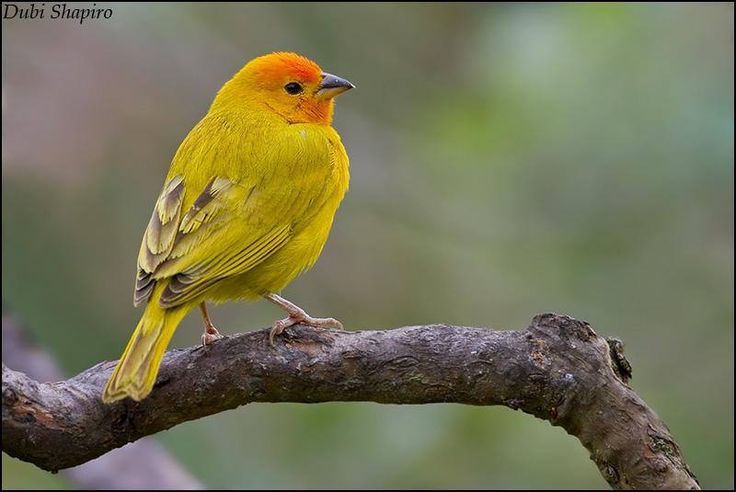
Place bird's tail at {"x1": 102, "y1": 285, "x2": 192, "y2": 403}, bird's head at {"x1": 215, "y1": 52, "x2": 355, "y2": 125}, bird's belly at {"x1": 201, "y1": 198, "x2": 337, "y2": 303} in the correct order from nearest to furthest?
1. bird's tail at {"x1": 102, "y1": 285, "x2": 192, "y2": 403}
2. bird's belly at {"x1": 201, "y1": 198, "x2": 337, "y2": 303}
3. bird's head at {"x1": 215, "y1": 52, "x2": 355, "y2": 125}

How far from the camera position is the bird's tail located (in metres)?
3.19

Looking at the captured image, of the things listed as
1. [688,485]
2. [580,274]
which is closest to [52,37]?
[580,274]

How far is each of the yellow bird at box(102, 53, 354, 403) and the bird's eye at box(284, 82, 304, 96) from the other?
0.03 meters

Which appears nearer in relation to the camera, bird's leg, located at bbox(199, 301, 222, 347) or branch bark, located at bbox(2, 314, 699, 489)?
branch bark, located at bbox(2, 314, 699, 489)

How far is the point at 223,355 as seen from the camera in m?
3.45

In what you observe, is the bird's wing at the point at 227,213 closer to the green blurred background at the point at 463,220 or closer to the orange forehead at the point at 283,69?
the orange forehead at the point at 283,69

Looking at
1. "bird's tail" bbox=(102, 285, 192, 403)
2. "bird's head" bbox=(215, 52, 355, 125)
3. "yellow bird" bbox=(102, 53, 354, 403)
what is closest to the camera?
"bird's tail" bbox=(102, 285, 192, 403)

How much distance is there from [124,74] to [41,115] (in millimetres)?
615

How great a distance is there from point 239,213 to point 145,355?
93 centimetres

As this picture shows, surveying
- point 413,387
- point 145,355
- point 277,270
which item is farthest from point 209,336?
point 413,387

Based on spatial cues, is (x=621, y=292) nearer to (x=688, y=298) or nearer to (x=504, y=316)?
(x=688, y=298)

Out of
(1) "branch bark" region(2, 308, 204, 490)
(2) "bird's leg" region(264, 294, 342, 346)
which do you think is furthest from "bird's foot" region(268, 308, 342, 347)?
(1) "branch bark" region(2, 308, 204, 490)

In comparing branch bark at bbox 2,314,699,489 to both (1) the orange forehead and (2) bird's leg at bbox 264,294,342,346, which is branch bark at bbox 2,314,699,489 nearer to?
(2) bird's leg at bbox 264,294,342,346

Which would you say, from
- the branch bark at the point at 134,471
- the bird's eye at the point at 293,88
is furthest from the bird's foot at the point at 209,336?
the bird's eye at the point at 293,88
